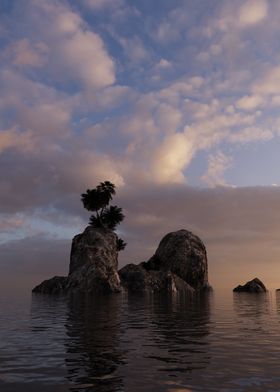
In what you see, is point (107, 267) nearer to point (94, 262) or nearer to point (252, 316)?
point (94, 262)

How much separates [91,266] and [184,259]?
38.3 metres

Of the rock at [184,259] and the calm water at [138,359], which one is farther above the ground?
the rock at [184,259]

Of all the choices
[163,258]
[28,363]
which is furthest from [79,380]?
[163,258]

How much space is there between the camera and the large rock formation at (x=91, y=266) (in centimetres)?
8356

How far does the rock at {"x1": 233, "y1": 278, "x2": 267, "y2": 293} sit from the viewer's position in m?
132

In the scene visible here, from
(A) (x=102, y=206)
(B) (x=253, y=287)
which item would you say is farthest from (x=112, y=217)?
(B) (x=253, y=287)

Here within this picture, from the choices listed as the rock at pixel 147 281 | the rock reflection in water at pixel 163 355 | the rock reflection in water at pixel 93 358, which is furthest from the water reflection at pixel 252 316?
the rock at pixel 147 281

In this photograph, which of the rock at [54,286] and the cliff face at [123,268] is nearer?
the cliff face at [123,268]

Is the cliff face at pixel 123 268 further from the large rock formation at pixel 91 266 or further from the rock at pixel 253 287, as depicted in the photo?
the rock at pixel 253 287

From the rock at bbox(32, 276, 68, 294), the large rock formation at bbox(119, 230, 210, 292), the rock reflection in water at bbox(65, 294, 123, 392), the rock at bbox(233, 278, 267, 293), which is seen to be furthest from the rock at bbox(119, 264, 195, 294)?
the rock reflection in water at bbox(65, 294, 123, 392)

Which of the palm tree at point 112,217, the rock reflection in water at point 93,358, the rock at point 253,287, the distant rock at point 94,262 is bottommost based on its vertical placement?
the rock reflection in water at point 93,358

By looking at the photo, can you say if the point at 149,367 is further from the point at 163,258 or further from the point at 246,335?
the point at 163,258

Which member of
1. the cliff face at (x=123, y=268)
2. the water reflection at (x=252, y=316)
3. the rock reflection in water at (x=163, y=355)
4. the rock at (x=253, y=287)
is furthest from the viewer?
the rock at (x=253, y=287)

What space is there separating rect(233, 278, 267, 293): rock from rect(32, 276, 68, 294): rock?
218 feet
